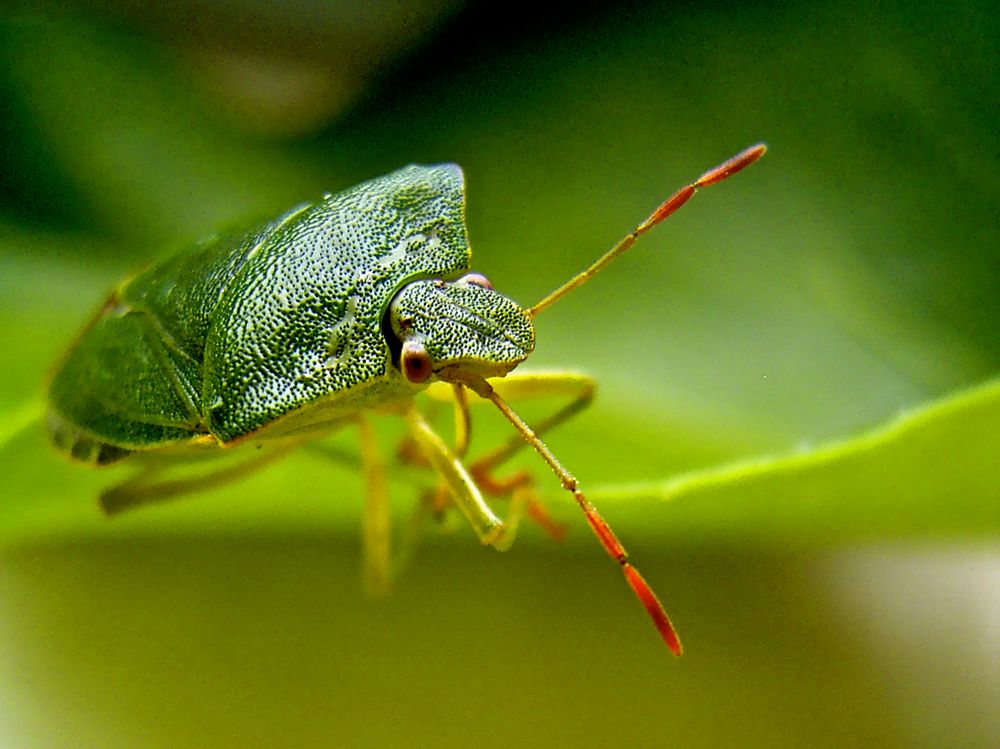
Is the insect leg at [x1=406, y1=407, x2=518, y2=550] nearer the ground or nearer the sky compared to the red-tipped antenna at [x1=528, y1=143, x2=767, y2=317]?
nearer the ground

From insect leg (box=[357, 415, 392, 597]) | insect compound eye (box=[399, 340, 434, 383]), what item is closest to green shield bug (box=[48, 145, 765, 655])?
insect compound eye (box=[399, 340, 434, 383])

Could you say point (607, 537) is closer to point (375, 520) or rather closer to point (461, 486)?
point (461, 486)

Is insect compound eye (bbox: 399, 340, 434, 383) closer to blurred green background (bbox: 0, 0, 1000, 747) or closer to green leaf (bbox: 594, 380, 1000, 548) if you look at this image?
green leaf (bbox: 594, 380, 1000, 548)

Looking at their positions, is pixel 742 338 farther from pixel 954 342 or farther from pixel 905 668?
pixel 905 668

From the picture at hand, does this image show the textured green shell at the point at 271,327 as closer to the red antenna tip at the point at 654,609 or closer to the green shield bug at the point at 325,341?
the green shield bug at the point at 325,341

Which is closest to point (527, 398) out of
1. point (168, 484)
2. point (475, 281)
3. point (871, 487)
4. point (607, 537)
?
point (475, 281)

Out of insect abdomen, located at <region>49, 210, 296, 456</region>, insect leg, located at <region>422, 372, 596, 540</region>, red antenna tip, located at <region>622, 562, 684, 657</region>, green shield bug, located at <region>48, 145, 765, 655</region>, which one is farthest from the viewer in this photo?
insect leg, located at <region>422, 372, 596, 540</region>
